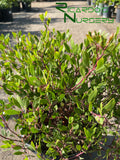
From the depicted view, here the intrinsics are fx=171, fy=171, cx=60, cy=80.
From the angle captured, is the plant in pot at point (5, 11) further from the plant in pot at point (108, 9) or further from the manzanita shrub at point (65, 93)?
the manzanita shrub at point (65, 93)

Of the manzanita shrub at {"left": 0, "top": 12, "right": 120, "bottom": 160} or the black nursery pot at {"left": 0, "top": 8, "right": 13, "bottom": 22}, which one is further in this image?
the black nursery pot at {"left": 0, "top": 8, "right": 13, "bottom": 22}

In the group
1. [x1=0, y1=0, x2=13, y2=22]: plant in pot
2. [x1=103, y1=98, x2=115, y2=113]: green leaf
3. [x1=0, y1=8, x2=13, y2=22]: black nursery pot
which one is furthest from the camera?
[x1=0, y1=8, x2=13, y2=22]: black nursery pot

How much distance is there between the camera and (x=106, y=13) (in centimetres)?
705

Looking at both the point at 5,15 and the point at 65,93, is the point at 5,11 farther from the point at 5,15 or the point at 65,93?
the point at 65,93

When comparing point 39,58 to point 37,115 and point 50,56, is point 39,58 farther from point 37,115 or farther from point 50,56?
point 37,115

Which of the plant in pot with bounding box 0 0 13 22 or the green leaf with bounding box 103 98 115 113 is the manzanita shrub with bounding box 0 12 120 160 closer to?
the green leaf with bounding box 103 98 115 113

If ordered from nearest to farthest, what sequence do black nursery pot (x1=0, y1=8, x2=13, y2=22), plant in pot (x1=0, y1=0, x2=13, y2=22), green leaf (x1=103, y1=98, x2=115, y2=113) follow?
green leaf (x1=103, y1=98, x2=115, y2=113), plant in pot (x1=0, y1=0, x2=13, y2=22), black nursery pot (x1=0, y1=8, x2=13, y2=22)

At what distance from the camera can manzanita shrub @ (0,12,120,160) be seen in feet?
2.37

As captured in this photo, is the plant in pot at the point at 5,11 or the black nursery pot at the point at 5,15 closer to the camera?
the plant in pot at the point at 5,11

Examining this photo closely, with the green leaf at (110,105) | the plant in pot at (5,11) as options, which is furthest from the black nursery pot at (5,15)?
the green leaf at (110,105)

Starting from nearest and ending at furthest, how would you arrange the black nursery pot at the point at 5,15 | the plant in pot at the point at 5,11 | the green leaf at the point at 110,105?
the green leaf at the point at 110,105 < the plant in pot at the point at 5,11 < the black nursery pot at the point at 5,15

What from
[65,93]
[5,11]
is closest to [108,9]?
[5,11]

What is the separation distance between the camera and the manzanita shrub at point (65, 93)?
0.72 metres

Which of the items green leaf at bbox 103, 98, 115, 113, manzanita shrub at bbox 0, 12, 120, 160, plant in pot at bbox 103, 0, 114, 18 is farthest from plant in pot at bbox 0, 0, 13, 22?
green leaf at bbox 103, 98, 115, 113
